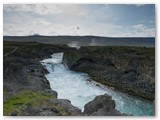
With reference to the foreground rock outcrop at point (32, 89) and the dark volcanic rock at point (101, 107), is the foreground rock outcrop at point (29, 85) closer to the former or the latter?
the foreground rock outcrop at point (32, 89)

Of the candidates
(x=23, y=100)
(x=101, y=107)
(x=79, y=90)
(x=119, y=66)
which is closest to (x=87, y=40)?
(x=119, y=66)

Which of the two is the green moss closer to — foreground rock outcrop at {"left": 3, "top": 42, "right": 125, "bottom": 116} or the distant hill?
foreground rock outcrop at {"left": 3, "top": 42, "right": 125, "bottom": 116}

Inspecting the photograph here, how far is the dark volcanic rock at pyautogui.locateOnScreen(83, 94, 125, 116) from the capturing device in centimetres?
823

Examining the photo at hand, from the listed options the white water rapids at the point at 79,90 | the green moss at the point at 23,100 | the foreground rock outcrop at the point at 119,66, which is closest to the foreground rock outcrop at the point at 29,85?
the green moss at the point at 23,100

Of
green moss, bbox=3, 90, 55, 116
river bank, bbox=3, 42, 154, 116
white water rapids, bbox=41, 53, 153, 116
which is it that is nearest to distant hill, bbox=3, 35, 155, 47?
river bank, bbox=3, 42, 154, 116


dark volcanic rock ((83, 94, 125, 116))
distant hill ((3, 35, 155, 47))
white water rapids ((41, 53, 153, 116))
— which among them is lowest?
dark volcanic rock ((83, 94, 125, 116))

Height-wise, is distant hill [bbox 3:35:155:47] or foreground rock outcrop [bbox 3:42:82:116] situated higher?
distant hill [bbox 3:35:155:47]

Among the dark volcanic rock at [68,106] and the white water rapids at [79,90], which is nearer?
the dark volcanic rock at [68,106]

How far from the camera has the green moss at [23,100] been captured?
830 cm

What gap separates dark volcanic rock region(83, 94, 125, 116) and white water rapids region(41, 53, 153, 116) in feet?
0.27

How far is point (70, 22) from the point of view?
335 inches

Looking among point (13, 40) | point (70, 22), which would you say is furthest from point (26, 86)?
point (70, 22)

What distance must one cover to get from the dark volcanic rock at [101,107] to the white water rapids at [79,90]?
8 cm

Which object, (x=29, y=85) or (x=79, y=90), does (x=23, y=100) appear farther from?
(x=79, y=90)
